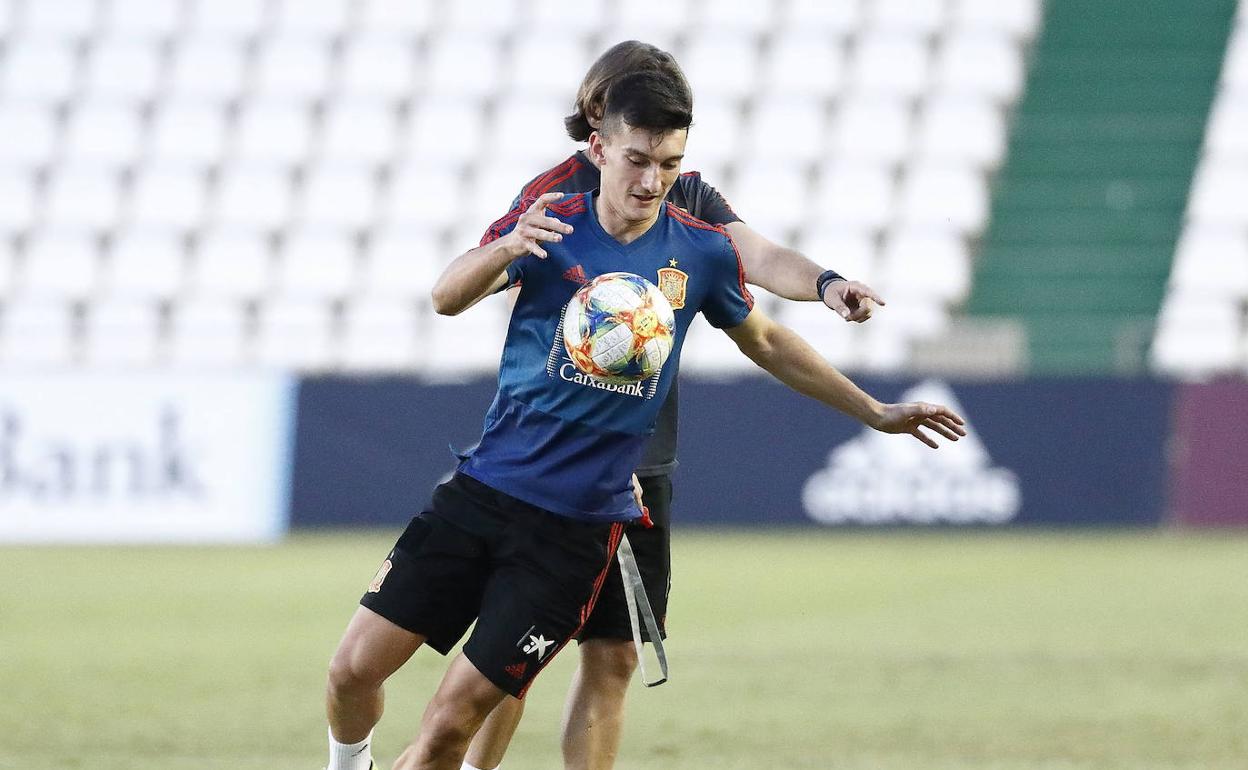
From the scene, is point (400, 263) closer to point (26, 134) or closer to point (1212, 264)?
point (26, 134)

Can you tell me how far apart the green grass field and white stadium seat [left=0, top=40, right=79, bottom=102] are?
15635mm

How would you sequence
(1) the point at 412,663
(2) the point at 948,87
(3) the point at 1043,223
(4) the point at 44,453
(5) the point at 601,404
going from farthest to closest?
(2) the point at 948,87 < (3) the point at 1043,223 < (4) the point at 44,453 < (1) the point at 412,663 < (5) the point at 601,404

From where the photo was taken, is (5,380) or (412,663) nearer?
(412,663)

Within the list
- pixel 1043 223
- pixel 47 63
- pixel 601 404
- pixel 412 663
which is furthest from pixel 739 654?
pixel 47 63

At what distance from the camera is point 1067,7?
29.2 meters

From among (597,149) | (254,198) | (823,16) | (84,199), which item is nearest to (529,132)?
(254,198)

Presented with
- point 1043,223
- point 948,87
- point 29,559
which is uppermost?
point 948,87

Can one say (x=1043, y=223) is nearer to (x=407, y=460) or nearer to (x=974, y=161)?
(x=974, y=161)

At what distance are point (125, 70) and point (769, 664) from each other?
23854 mm

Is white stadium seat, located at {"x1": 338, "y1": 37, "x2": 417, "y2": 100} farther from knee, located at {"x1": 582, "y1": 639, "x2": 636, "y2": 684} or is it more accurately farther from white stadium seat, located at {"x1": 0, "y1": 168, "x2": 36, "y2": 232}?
knee, located at {"x1": 582, "y1": 639, "x2": 636, "y2": 684}

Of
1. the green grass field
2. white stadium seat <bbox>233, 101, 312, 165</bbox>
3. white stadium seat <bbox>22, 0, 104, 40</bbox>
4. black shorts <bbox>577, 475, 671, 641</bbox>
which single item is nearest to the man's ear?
black shorts <bbox>577, 475, 671, 641</bbox>

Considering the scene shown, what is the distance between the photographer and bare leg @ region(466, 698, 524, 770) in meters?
5.70

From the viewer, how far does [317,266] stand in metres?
29.5

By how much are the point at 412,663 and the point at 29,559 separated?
26.2 feet
